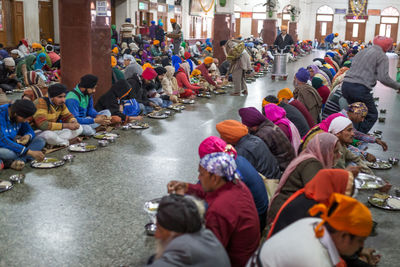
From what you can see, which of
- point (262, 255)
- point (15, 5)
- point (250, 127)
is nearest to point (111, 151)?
point (250, 127)

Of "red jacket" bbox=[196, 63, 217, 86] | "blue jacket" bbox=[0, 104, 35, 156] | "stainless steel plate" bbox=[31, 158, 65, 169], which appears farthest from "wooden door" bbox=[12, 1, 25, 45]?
"stainless steel plate" bbox=[31, 158, 65, 169]

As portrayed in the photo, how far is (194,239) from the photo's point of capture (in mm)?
1650

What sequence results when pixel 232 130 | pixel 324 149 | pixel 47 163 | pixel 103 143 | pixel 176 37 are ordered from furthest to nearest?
1. pixel 176 37
2. pixel 103 143
3. pixel 47 163
4. pixel 232 130
5. pixel 324 149

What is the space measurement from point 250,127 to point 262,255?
2.05 meters

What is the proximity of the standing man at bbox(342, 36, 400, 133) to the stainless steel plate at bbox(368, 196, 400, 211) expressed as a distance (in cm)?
150

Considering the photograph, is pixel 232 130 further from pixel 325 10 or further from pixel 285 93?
pixel 325 10

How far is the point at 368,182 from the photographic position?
166 inches

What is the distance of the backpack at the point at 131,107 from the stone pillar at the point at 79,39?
803mm

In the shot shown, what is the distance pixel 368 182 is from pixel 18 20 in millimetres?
13849

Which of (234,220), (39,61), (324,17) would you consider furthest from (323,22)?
(234,220)

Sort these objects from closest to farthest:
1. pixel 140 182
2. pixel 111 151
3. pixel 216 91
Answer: pixel 140 182
pixel 111 151
pixel 216 91

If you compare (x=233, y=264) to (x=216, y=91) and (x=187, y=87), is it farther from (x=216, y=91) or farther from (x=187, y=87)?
(x=216, y=91)

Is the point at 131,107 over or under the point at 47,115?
under

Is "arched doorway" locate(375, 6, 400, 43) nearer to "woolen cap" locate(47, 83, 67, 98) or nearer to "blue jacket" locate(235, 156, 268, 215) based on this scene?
"woolen cap" locate(47, 83, 67, 98)
